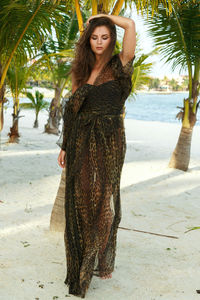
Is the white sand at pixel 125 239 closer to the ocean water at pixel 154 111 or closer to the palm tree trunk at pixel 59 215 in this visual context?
the palm tree trunk at pixel 59 215

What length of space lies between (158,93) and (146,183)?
6724 centimetres

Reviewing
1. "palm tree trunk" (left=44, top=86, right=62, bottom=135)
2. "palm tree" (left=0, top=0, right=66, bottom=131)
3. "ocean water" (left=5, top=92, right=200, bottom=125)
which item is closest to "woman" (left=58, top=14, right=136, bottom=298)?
"palm tree" (left=0, top=0, right=66, bottom=131)

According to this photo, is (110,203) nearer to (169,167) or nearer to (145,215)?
(145,215)

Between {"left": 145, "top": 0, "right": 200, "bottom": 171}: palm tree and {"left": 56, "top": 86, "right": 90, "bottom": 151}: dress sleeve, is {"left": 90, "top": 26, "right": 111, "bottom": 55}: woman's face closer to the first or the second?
{"left": 56, "top": 86, "right": 90, "bottom": 151}: dress sleeve

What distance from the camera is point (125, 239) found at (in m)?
3.16

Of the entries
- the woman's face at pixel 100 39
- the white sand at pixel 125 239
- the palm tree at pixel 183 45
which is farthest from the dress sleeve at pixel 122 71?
the palm tree at pixel 183 45

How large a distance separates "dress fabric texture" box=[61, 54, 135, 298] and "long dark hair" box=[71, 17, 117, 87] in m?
0.11

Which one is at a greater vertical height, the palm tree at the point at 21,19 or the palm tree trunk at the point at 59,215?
the palm tree at the point at 21,19

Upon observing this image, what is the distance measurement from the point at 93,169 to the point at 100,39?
0.81 meters

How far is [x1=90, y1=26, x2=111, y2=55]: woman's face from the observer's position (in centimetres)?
221

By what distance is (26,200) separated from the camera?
4.18 meters

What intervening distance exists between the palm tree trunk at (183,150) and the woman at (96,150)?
3.91m

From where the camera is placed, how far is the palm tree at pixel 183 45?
5074 millimetres

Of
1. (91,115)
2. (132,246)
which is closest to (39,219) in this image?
(132,246)
